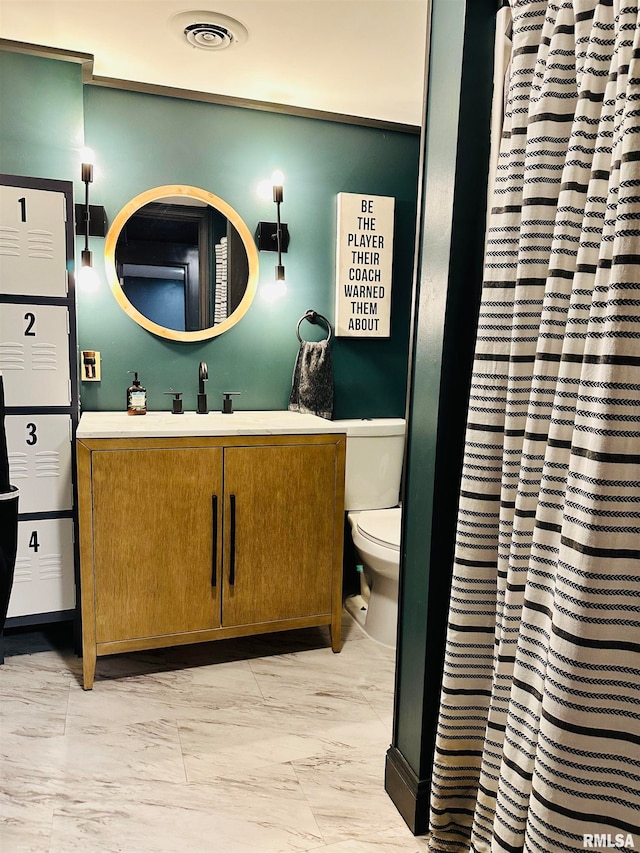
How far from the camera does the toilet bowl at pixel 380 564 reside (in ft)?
7.91

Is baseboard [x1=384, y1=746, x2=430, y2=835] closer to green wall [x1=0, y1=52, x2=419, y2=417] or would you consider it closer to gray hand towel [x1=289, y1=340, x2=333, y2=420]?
gray hand towel [x1=289, y1=340, x2=333, y2=420]

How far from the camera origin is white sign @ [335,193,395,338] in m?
2.96

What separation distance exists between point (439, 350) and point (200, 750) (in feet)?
4.48

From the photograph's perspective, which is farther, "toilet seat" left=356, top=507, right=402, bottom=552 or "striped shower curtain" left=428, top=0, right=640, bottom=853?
"toilet seat" left=356, top=507, right=402, bottom=552

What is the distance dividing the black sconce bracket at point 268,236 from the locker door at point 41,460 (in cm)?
117

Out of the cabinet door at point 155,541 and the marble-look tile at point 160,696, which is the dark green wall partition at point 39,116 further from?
the marble-look tile at point 160,696

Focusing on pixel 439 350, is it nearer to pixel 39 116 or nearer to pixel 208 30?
pixel 208 30

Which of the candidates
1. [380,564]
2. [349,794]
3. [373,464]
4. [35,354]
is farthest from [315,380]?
[349,794]

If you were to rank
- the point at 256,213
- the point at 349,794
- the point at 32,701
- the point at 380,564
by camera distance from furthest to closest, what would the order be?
the point at 256,213, the point at 380,564, the point at 32,701, the point at 349,794

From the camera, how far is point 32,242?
2.20 metres

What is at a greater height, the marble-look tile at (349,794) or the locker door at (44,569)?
the locker door at (44,569)

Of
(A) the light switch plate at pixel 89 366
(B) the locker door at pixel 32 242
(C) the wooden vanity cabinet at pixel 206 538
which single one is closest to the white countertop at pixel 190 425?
(C) the wooden vanity cabinet at pixel 206 538

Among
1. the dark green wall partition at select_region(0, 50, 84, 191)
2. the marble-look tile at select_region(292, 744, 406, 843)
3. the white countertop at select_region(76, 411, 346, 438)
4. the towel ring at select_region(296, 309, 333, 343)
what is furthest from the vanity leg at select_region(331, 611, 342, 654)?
the dark green wall partition at select_region(0, 50, 84, 191)

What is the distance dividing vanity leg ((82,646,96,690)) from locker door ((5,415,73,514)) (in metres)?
0.53
